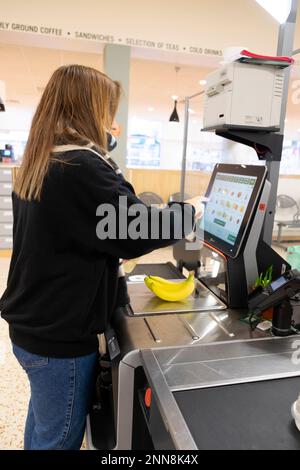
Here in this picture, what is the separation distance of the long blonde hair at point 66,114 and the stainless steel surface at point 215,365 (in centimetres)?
53

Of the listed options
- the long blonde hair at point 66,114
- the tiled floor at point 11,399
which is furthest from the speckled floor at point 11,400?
the long blonde hair at point 66,114

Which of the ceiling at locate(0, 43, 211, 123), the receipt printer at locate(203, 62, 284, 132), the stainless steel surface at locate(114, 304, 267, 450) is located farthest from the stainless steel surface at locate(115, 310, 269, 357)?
the ceiling at locate(0, 43, 211, 123)

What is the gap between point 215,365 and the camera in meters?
0.86

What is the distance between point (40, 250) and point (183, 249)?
2.84 feet

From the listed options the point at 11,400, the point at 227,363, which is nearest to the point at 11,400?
the point at 11,400

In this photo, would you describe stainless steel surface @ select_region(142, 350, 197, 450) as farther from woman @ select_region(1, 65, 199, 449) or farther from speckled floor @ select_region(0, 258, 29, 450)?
speckled floor @ select_region(0, 258, 29, 450)

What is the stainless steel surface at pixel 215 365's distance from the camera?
788 millimetres

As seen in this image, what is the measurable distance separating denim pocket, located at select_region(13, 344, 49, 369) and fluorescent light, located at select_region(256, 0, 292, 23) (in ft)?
4.45

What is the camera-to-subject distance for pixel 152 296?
1339 mm

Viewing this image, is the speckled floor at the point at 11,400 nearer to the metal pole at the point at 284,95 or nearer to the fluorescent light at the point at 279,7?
the metal pole at the point at 284,95

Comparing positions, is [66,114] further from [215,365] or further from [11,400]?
[11,400]

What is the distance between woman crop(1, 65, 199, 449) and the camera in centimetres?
88

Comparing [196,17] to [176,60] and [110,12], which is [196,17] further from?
[110,12]

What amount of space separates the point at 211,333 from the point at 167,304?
0.26m
